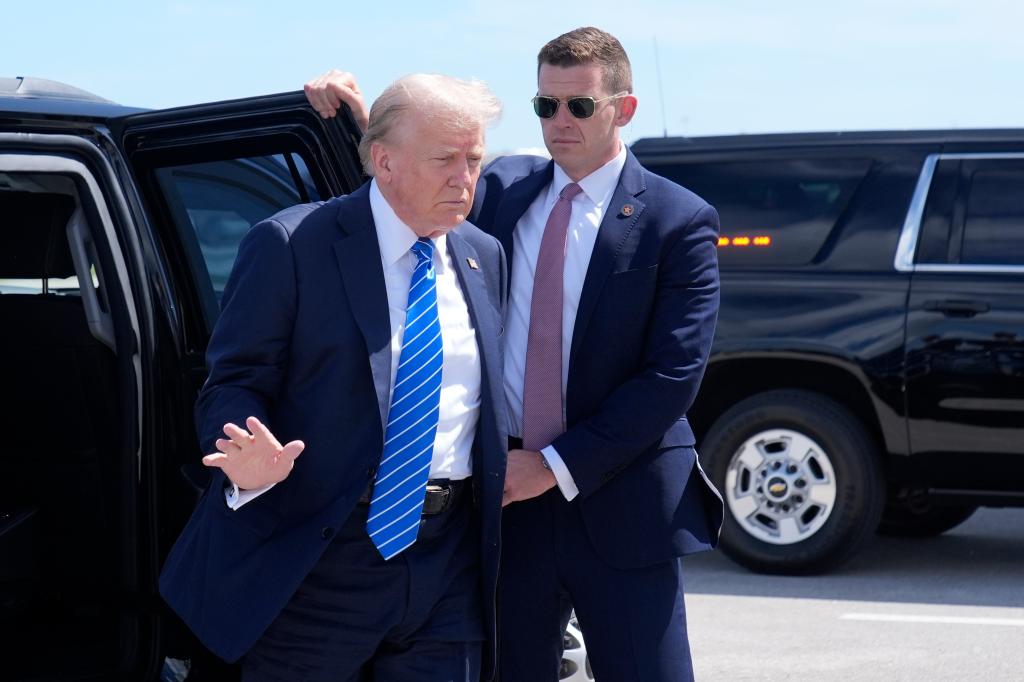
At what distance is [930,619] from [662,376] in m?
3.72

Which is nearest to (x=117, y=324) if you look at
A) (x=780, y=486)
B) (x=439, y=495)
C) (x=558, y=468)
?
(x=439, y=495)

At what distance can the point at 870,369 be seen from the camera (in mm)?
7125

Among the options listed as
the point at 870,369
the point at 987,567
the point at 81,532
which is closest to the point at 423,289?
the point at 81,532

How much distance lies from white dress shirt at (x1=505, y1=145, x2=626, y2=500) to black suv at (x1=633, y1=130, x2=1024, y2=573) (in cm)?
383

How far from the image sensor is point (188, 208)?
366 centimetres

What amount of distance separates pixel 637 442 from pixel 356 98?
95 centimetres

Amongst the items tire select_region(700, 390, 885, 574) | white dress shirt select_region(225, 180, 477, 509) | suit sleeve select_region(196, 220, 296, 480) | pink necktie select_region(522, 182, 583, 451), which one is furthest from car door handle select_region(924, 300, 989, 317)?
suit sleeve select_region(196, 220, 296, 480)

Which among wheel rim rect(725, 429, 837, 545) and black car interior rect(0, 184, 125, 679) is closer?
black car interior rect(0, 184, 125, 679)

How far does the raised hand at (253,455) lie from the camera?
8.80 ft

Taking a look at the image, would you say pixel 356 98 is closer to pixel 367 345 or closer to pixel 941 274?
pixel 367 345

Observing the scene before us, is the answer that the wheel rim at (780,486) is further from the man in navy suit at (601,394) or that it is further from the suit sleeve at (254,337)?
the suit sleeve at (254,337)

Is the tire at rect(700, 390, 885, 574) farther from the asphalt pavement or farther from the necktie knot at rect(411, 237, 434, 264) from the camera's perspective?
the necktie knot at rect(411, 237, 434, 264)

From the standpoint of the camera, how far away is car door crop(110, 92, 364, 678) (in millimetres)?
3344

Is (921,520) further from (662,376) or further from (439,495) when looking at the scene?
(439,495)
